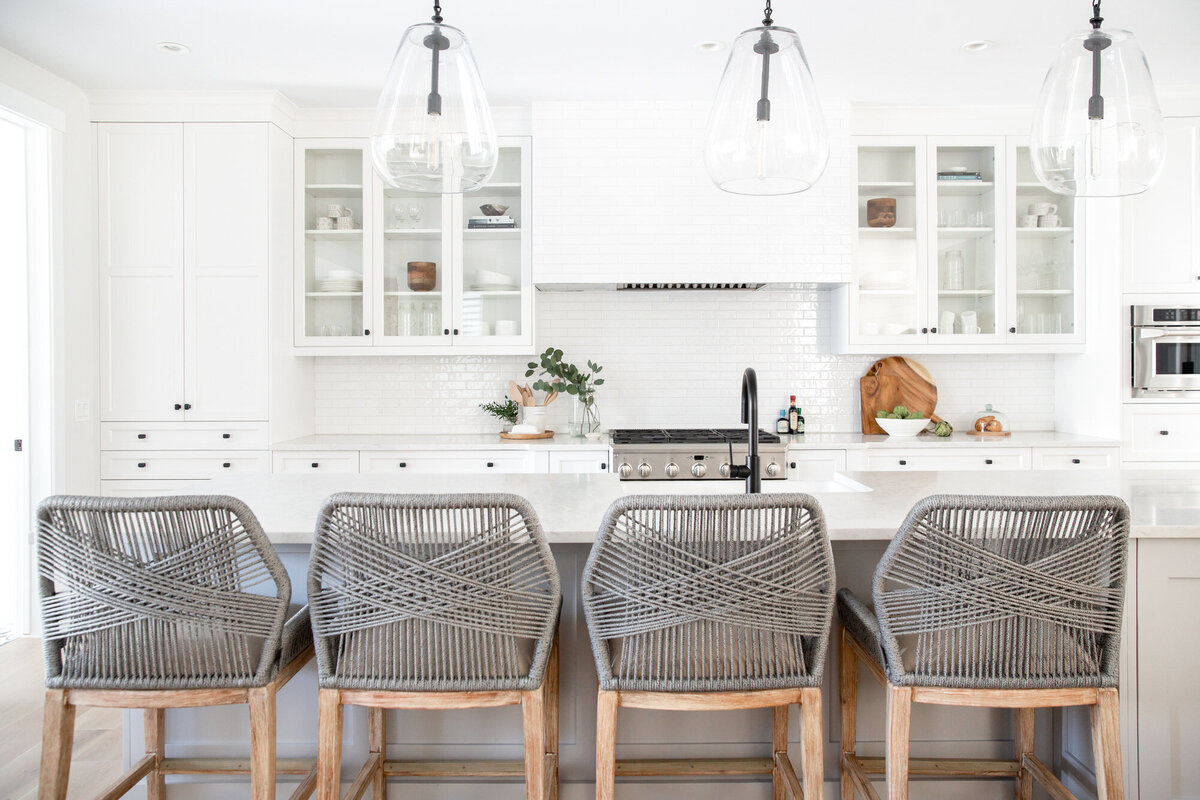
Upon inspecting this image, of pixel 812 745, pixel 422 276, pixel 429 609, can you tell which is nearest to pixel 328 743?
pixel 429 609

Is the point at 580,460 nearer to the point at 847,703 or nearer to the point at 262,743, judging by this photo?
the point at 847,703

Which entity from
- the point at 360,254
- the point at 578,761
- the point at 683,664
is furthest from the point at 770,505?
the point at 360,254

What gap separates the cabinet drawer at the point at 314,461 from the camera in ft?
12.2

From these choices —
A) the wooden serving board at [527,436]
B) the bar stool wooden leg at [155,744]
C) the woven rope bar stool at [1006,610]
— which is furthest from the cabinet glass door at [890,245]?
the bar stool wooden leg at [155,744]

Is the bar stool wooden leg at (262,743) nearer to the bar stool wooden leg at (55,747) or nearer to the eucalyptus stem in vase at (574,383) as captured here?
the bar stool wooden leg at (55,747)

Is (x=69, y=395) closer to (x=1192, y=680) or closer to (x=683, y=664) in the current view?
(x=683, y=664)

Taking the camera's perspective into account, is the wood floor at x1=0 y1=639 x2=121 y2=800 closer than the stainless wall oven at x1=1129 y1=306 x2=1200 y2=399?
Yes

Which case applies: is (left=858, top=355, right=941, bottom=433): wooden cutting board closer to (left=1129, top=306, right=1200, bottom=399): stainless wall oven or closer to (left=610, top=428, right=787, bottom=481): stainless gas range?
(left=610, top=428, right=787, bottom=481): stainless gas range

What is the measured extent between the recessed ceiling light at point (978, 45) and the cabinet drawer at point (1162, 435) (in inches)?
74.9

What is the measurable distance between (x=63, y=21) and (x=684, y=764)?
11.4 ft

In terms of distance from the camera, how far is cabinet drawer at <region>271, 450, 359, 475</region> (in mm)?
3727

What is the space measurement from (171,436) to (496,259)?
1832 mm

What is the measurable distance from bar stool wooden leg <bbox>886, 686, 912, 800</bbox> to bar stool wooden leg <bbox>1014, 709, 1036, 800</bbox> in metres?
0.58

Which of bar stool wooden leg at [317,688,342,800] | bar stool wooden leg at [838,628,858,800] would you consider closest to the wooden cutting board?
bar stool wooden leg at [838,628,858,800]
